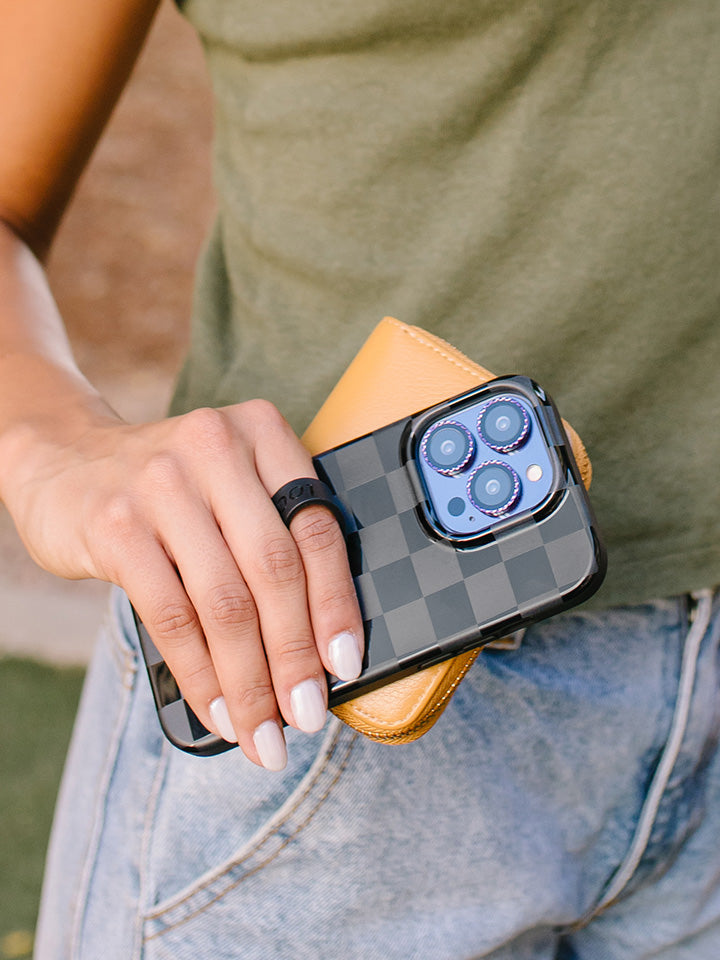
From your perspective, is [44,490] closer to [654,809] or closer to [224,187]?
[224,187]

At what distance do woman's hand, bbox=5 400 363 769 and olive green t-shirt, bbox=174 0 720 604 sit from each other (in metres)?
0.22

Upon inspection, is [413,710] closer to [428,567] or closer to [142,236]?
[428,567]

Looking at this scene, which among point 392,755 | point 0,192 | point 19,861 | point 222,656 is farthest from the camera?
point 19,861

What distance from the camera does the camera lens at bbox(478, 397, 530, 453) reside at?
1.85 feet

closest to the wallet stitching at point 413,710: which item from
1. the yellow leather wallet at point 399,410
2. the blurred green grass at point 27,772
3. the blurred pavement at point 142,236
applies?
the yellow leather wallet at point 399,410

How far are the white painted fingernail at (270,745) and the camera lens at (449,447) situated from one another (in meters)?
0.22

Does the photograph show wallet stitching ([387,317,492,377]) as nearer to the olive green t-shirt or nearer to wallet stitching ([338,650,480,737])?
the olive green t-shirt

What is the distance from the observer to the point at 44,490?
58cm

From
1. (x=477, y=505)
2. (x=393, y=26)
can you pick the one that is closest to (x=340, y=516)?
(x=477, y=505)

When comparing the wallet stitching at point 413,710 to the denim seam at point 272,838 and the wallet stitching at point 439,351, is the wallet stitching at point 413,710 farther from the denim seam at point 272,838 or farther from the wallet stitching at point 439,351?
the wallet stitching at point 439,351

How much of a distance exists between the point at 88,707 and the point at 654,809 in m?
0.56

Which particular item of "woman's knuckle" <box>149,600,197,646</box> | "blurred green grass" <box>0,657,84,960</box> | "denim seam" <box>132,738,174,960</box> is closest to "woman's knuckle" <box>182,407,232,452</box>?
"woman's knuckle" <box>149,600,197,646</box>

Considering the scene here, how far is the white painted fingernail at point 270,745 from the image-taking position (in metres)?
0.51

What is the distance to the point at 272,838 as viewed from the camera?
61 cm
